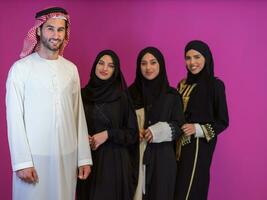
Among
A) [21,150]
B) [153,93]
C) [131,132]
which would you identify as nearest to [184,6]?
[153,93]

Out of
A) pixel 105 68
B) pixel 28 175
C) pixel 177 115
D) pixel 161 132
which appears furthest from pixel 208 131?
pixel 28 175

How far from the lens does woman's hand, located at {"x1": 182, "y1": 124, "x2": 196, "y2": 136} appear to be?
249 centimetres

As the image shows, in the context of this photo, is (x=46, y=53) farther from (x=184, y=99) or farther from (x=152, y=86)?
(x=184, y=99)

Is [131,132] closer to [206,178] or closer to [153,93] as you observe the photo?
[153,93]

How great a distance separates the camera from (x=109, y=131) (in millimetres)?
2363

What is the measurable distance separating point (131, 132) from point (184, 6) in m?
1.50

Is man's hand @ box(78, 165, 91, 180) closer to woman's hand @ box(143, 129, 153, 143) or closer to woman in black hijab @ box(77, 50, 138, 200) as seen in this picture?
woman in black hijab @ box(77, 50, 138, 200)

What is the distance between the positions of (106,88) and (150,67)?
33 centimetres

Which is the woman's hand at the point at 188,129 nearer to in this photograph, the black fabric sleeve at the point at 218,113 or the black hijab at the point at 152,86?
the black fabric sleeve at the point at 218,113

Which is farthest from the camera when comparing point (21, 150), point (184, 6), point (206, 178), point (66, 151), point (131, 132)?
point (184, 6)

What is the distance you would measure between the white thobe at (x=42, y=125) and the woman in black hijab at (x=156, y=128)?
0.50m

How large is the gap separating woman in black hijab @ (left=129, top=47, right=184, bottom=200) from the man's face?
65 centimetres

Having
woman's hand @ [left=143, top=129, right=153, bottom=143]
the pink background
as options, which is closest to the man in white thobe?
woman's hand @ [left=143, top=129, right=153, bottom=143]

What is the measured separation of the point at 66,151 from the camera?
217 cm
